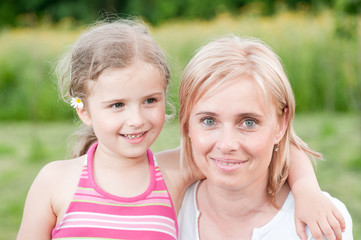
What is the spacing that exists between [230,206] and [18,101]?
28.9 ft

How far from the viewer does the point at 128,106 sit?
2240mm

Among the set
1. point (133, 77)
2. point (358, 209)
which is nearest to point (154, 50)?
point (133, 77)

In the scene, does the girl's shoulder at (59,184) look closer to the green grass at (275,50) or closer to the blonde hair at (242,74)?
the blonde hair at (242,74)

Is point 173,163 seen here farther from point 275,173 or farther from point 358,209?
point 358,209

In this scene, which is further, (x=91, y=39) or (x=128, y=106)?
(x=91, y=39)

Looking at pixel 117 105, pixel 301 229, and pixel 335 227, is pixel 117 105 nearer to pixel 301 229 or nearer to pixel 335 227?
pixel 301 229

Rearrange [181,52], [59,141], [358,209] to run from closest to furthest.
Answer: [358,209]
[59,141]
[181,52]

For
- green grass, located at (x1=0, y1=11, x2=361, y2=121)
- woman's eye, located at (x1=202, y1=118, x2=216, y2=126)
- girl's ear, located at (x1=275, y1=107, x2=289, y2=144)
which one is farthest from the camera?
green grass, located at (x1=0, y1=11, x2=361, y2=121)

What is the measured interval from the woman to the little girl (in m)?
0.16

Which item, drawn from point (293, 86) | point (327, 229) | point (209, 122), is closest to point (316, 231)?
point (327, 229)

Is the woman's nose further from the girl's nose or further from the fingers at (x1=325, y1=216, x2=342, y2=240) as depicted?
the fingers at (x1=325, y1=216, x2=342, y2=240)

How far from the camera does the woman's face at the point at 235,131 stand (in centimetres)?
209

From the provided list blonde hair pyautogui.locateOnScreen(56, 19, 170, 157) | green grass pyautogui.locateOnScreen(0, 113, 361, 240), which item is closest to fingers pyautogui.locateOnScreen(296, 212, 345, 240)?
blonde hair pyautogui.locateOnScreen(56, 19, 170, 157)

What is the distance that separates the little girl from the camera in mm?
2240
